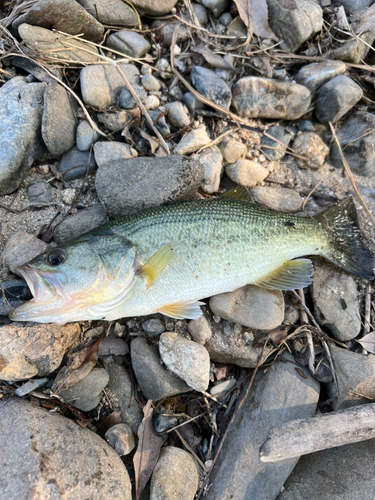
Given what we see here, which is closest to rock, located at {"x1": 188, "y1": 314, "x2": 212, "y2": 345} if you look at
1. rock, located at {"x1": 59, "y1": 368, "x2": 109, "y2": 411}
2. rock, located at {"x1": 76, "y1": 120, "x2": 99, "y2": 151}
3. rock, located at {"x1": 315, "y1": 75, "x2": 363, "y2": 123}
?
rock, located at {"x1": 59, "y1": 368, "x2": 109, "y2": 411}

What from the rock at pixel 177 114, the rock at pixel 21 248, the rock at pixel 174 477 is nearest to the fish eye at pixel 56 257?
the rock at pixel 21 248

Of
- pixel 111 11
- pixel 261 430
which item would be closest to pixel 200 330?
pixel 261 430

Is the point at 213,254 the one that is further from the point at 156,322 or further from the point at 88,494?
the point at 88,494

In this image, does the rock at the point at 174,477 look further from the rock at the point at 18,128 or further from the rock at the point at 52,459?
the rock at the point at 18,128

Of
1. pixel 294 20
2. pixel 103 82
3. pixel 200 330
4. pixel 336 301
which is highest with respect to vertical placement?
pixel 294 20

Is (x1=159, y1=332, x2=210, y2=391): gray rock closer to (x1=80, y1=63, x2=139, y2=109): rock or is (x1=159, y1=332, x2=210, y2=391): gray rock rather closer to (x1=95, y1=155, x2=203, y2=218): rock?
(x1=95, y1=155, x2=203, y2=218): rock

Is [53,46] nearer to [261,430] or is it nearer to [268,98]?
[268,98]
